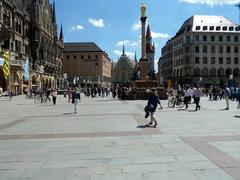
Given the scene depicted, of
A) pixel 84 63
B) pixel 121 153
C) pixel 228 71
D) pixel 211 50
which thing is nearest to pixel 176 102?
pixel 121 153

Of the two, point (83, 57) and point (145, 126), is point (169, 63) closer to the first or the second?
point (83, 57)

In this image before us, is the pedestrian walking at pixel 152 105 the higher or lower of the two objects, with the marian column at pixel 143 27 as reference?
lower

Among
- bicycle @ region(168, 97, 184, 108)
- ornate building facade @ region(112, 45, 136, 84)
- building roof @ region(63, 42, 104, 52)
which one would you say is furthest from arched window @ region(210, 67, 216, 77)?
bicycle @ region(168, 97, 184, 108)

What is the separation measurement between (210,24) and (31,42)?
54579 mm

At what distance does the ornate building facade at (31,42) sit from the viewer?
206ft

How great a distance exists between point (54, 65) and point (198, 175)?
340 feet

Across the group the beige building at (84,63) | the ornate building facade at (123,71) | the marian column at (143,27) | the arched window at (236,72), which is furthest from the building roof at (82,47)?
the marian column at (143,27)

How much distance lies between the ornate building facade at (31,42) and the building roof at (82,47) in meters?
30.3

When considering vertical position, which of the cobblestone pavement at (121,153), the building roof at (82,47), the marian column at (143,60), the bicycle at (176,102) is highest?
the building roof at (82,47)

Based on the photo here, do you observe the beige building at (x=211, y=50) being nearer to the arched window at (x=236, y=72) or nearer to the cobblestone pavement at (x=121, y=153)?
the arched window at (x=236, y=72)

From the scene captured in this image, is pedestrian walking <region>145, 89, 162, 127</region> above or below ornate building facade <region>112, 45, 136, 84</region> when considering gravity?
below

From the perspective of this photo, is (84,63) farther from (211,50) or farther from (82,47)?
(211,50)

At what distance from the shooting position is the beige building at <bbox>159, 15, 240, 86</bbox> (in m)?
109

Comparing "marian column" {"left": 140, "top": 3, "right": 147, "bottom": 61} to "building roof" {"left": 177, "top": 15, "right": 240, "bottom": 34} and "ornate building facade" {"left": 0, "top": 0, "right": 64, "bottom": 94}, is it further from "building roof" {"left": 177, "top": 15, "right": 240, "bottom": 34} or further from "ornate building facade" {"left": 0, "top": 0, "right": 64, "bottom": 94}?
"building roof" {"left": 177, "top": 15, "right": 240, "bottom": 34}
